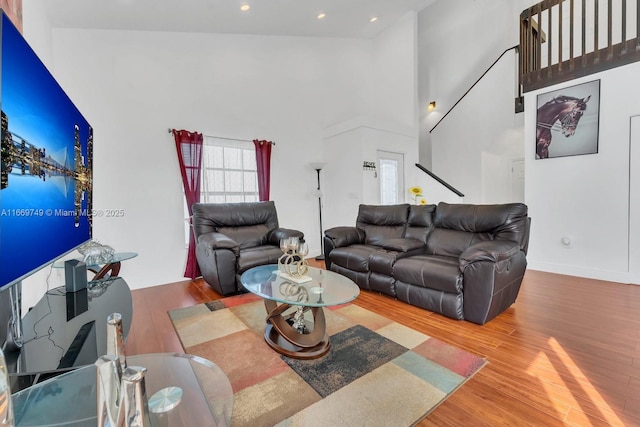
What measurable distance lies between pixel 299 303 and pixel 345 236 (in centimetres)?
191

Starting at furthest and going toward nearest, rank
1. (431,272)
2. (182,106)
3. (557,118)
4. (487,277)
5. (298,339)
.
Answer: (182,106) < (557,118) < (431,272) < (487,277) < (298,339)

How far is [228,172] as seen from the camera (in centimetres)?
421

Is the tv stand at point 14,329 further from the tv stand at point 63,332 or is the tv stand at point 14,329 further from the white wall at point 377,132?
the white wall at point 377,132

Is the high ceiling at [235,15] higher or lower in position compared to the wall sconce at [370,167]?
higher

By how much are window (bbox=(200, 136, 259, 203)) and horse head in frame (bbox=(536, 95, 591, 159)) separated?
13.6 feet

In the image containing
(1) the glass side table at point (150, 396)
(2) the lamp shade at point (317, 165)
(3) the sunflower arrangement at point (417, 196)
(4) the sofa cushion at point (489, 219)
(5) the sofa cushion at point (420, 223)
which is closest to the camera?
(1) the glass side table at point (150, 396)

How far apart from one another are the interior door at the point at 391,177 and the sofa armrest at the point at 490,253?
9.56 ft

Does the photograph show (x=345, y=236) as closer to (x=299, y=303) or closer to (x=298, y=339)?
(x=298, y=339)

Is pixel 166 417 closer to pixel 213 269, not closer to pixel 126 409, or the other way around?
pixel 126 409

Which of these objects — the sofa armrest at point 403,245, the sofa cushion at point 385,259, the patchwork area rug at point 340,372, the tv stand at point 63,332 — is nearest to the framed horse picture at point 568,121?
the sofa armrest at point 403,245

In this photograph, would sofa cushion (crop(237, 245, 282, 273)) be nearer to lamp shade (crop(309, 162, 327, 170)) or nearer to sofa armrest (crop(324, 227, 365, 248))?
sofa armrest (crop(324, 227, 365, 248))

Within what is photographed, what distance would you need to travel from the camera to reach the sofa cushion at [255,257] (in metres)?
2.93

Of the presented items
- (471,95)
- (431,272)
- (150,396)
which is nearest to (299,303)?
(150,396)

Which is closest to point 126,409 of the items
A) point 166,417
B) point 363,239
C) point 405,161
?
point 166,417
